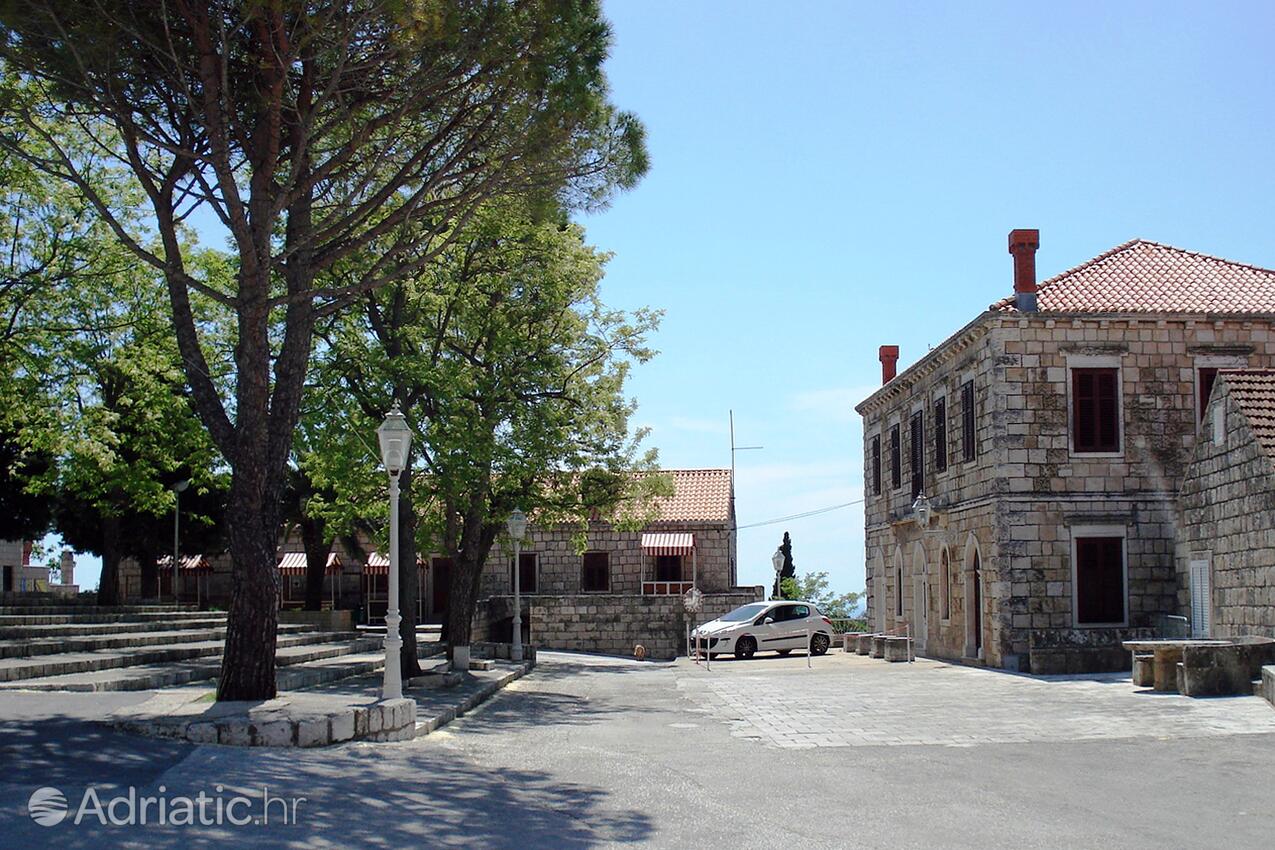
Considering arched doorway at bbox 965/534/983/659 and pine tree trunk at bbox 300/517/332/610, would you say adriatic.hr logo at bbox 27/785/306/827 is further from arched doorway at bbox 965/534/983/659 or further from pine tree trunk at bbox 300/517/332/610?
pine tree trunk at bbox 300/517/332/610

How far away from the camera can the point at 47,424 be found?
84.3 feet

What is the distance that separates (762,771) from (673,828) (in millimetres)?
2686

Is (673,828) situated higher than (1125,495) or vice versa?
(1125,495)

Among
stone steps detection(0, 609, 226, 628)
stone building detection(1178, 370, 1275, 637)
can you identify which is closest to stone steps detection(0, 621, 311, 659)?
stone steps detection(0, 609, 226, 628)

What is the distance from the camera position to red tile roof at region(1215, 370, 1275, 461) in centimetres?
1833

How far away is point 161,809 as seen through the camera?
8125 millimetres

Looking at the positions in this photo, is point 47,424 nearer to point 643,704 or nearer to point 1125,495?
point 643,704

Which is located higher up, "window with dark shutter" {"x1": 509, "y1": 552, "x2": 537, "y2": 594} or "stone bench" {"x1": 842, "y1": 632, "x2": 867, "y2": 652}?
"window with dark shutter" {"x1": 509, "y1": 552, "x2": 537, "y2": 594}

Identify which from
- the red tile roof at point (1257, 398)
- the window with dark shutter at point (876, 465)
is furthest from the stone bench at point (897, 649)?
the red tile roof at point (1257, 398)

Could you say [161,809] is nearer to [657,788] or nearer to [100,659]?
[657,788]

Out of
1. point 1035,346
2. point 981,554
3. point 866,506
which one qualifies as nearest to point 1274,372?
point 1035,346

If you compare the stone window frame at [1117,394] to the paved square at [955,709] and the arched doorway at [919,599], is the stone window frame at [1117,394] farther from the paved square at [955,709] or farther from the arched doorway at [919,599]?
the arched doorway at [919,599]

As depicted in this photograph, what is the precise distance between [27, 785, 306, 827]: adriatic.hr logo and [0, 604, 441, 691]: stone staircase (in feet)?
18.0

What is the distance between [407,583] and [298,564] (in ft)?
94.1
